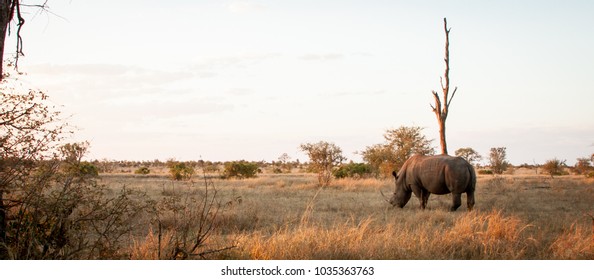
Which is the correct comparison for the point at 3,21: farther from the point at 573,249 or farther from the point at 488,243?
the point at 573,249

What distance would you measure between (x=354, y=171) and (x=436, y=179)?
21.8 meters

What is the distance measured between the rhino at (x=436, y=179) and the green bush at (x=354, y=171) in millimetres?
18459

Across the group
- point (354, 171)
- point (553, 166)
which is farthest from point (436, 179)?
point (553, 166)

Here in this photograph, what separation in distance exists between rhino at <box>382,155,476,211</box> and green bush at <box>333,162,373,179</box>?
60.6 ft

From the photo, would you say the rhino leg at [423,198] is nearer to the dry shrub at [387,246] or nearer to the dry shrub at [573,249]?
the dry shrub at [387,246]

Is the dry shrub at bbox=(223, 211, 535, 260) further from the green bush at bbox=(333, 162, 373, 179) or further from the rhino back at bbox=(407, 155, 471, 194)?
the green bush at bbox=(333, 162, 373, 179)

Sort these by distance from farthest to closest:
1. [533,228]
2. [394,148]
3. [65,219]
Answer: [394,148] < [533,228] < [65,219]

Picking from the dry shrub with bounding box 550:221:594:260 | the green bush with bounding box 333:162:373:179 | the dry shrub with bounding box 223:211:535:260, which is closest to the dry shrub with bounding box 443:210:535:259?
the dry shrub with bounding box 223:211:535:260

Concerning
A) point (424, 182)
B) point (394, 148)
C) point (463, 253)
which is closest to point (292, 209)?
point (424, 182)

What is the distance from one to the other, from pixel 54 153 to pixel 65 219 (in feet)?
2.96

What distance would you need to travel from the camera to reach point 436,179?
47.4 ft

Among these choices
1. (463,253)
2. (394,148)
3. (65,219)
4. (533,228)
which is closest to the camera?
(65,219)

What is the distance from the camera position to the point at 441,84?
19.4 meters
